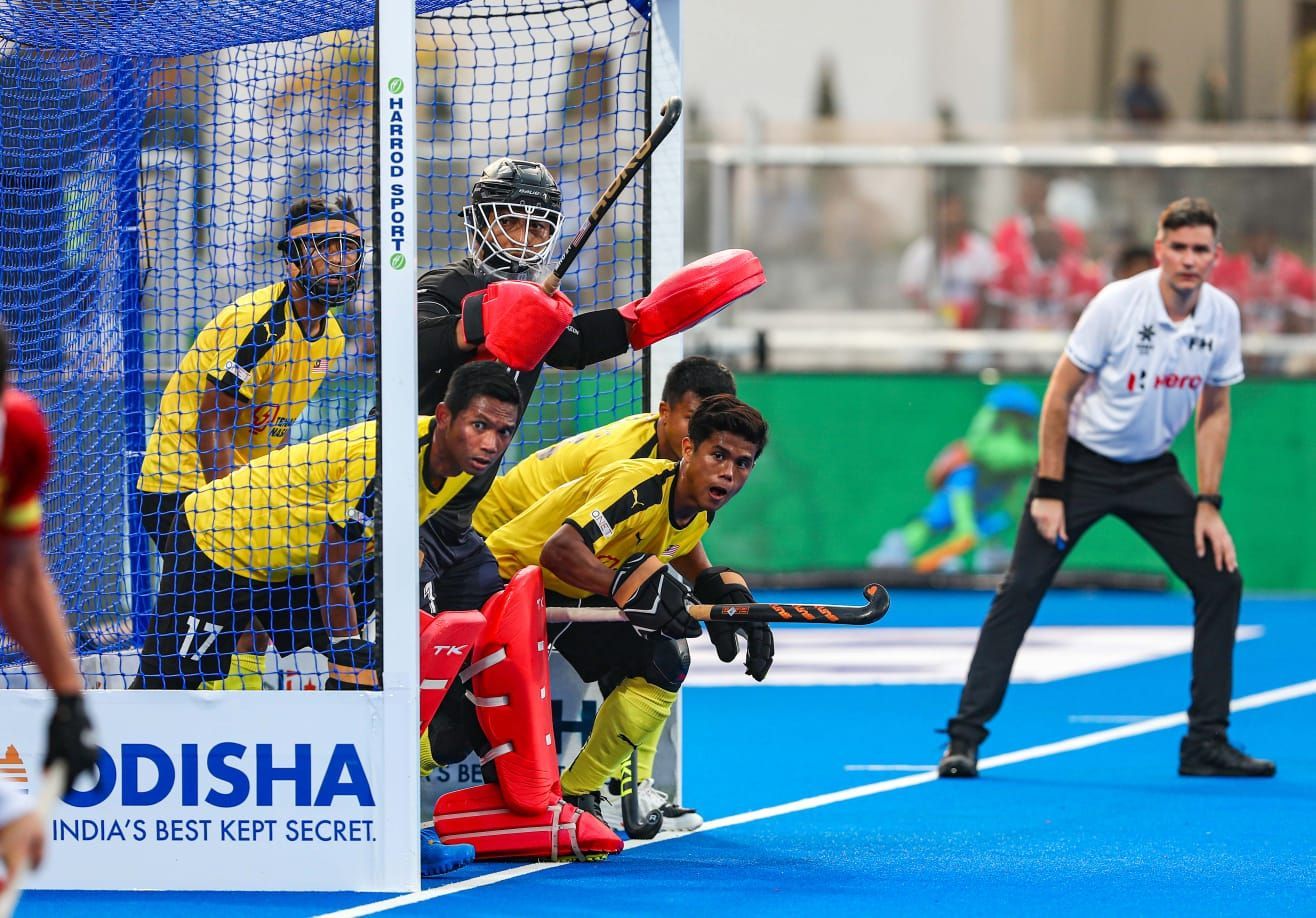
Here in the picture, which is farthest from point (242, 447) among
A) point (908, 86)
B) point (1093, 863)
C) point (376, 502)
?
point (908, 86)

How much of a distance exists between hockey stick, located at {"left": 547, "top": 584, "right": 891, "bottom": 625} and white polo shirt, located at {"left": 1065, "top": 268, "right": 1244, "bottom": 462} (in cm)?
186

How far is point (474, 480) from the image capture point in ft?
19.5

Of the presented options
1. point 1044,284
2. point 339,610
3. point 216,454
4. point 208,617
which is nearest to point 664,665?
point 339,610

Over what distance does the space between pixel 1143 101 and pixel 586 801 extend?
1387 cm

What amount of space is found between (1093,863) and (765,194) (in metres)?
8.75

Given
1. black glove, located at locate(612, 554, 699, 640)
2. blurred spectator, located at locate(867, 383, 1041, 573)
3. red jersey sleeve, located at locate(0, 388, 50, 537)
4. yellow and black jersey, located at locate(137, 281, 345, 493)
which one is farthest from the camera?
blurred spectator, located at locate(867, 383, 1041, 573)

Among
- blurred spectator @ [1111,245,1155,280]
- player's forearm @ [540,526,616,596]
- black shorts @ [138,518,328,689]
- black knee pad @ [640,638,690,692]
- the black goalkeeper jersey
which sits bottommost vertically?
black knee pad @ [640,638,690,692]

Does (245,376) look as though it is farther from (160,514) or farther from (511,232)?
(511,232)

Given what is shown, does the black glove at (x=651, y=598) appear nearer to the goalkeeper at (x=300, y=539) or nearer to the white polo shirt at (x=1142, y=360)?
the goalkeeper at (x=300, y=539)

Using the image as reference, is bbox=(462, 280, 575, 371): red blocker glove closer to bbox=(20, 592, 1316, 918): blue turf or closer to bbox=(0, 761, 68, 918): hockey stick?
bbox=(20, 592, 1316, 918): blue turf

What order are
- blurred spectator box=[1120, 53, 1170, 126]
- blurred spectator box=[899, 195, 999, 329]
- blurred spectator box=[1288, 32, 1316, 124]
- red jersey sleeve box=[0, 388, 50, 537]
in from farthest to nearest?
blurred spectator box=[1288, 32, 1316, 124]
blurred spectator box=[1120, 53, 1170, 126]
blurred spectator box=[899, 195, 999, 329]
red jersey sleeve box=[0, 388, 50, 537]

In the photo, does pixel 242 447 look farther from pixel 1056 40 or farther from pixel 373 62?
pixel 1056 40

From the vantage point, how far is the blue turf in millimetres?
5236

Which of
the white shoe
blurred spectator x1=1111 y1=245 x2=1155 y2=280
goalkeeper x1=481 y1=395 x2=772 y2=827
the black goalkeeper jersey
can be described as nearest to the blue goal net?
the black goalkeeper jersey
